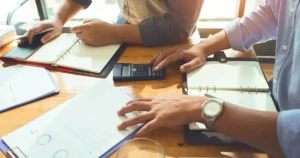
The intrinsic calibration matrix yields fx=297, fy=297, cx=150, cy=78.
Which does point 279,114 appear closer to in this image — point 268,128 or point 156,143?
point 268,128

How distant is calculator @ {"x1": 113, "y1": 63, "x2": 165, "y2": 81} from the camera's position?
3.01 feet

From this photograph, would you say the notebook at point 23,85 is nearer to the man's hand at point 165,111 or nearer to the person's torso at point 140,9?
the man's hand at point 165,111

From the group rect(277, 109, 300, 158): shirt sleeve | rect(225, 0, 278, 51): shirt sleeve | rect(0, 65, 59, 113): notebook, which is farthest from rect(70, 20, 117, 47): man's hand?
rect(277, 109, 300, 158): shirt sleeve

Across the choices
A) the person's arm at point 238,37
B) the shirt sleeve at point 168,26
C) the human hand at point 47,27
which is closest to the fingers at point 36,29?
the human hand at point 47,27

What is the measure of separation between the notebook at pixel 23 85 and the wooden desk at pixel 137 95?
2 centimetres

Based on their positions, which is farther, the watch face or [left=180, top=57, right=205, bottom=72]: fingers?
[left=180, top=57, right=205, bottom=72]: fingers

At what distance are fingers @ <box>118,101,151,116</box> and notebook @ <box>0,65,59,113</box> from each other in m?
0.25

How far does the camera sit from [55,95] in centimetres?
88

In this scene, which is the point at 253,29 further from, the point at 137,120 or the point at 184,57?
the point at 137,120

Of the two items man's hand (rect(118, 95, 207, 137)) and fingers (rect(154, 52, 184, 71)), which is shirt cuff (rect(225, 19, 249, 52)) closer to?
fingers (rect(154, 52, 184, 71))

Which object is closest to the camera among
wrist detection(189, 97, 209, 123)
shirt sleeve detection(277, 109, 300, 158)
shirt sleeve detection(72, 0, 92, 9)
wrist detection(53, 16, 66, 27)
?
shirt sleeve detection(277, 109, 300, 158)

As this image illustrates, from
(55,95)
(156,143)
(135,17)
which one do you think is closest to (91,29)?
(135,17)

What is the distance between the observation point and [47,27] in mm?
1198

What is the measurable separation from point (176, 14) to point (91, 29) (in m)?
0.32
